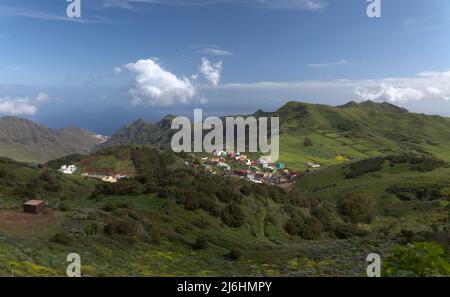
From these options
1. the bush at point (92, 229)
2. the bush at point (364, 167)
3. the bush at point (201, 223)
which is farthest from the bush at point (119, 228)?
the bush at point (364, 167)

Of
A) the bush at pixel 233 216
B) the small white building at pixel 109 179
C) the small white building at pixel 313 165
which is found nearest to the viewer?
the bush at pixel 233 216

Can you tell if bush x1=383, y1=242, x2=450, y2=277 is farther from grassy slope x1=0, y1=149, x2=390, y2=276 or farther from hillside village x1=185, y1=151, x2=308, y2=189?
hillside village x1=185, y1=151, x2=308, y2=189

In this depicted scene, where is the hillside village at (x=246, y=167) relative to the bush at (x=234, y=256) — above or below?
below

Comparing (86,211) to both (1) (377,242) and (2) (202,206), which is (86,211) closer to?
(2) (202,206)

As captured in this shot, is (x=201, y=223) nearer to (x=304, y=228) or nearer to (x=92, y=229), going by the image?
→ (x=92, y=229)

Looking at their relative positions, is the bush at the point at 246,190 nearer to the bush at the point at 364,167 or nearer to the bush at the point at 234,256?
the bush at the point at 234,256

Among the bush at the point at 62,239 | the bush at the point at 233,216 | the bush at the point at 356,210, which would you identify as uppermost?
the bush at the point at 62,239

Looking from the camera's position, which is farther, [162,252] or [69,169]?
[69,169]

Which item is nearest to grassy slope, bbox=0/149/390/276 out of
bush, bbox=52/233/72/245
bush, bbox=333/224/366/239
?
bush, bbox=52/233/72/245

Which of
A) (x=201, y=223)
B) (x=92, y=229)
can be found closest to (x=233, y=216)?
(x=201, y=223)

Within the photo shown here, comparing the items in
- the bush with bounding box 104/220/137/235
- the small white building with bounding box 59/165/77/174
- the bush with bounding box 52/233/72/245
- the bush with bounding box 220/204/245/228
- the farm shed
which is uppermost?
the farm shed
